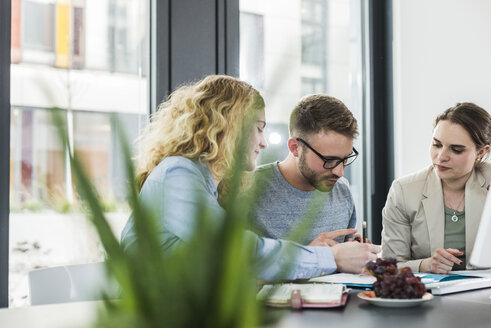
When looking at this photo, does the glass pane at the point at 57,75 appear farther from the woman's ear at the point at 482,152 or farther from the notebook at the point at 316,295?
the woman's ear at the point at 482,152

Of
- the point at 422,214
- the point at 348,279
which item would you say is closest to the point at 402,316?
the point at 348,279

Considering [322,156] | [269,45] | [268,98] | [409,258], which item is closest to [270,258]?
[268,98]

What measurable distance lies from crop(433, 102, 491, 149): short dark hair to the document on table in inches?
38.4

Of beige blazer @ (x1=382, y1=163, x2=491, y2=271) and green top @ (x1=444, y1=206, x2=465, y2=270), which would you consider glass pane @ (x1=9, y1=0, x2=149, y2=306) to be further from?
Answer: green top @ (x1=444, y1=206, x2=465, y2=270)

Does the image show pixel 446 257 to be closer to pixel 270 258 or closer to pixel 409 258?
pixel 409 258

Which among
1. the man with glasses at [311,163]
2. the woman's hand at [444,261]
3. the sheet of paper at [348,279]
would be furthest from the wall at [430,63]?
the sheet of paper at [348,279]

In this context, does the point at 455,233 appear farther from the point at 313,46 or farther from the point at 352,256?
the point at 313,46

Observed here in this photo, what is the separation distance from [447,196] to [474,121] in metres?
0.35

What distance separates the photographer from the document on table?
61.6 inches

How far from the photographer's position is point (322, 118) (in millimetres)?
2250

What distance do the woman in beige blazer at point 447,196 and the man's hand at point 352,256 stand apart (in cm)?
70

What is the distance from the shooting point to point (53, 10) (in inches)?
92.8

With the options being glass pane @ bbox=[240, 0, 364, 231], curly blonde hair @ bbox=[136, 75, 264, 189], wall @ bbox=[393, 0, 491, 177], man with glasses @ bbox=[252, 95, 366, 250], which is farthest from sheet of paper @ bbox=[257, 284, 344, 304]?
wall @ bbox=[393, 0, 491, 177]

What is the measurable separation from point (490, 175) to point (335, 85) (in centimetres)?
127
